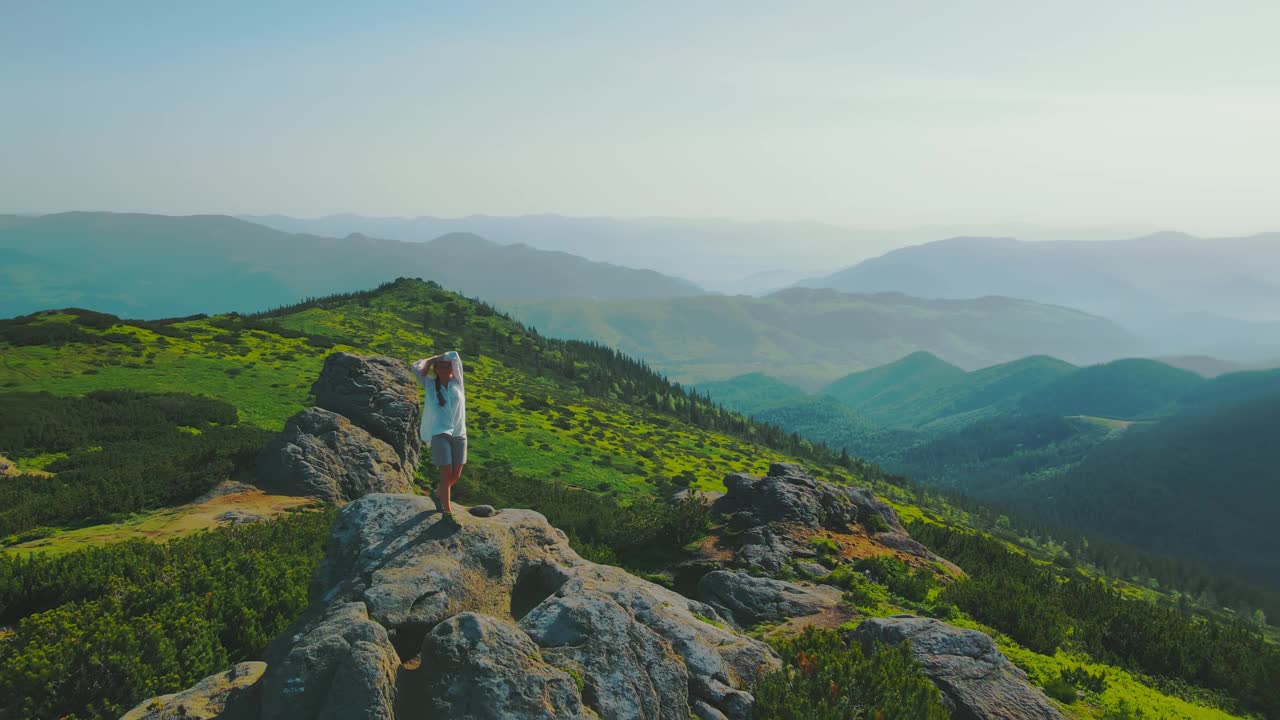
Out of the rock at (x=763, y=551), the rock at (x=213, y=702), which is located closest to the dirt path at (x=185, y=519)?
the rock at (x=213, y=702)

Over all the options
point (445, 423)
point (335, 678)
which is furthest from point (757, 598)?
point (335, 678)

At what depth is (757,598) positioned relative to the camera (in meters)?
22.5

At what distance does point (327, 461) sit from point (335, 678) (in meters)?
28.7

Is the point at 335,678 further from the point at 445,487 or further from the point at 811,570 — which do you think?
the point at 811,570

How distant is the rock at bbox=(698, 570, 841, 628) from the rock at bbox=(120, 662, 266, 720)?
14521 millimetres

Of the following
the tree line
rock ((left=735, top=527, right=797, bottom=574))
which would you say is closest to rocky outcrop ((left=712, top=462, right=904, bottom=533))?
rock ((left=735, top=527, right=797, bottom=574))

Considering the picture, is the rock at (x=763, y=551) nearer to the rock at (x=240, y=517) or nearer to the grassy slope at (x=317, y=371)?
the rock at (x=240, y=517)

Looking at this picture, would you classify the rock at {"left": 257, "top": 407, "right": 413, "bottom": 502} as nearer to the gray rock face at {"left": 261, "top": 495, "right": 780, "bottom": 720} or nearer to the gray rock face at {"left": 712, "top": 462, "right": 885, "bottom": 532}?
the gray rock face at {"left": 712, "top": 462, "right": 885, "bottom": 532}

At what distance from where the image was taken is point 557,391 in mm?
131500

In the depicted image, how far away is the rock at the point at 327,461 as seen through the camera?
3356cm

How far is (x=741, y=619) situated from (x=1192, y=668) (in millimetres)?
15761

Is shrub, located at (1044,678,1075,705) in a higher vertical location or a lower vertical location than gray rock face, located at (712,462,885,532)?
higher

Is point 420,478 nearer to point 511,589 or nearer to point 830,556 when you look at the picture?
point 830,556

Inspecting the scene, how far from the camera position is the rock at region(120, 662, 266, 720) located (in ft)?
32.6
